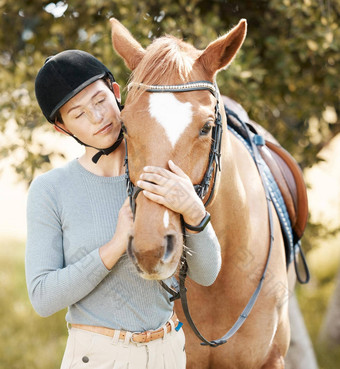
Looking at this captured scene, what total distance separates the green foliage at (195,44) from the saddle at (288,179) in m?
0.60

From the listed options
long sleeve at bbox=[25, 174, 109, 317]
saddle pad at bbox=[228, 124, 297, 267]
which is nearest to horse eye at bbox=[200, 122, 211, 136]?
long sleeve at bbox=[25, 174, 109, 317]

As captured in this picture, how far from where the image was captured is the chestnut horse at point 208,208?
5.11 ft

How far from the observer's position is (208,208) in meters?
2.06

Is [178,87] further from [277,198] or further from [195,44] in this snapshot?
[195,44]

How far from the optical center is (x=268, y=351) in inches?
96.8

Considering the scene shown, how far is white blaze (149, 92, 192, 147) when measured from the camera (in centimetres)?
161

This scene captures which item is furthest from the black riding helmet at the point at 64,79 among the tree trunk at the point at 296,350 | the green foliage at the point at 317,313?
the green foliage at the point at 317,313

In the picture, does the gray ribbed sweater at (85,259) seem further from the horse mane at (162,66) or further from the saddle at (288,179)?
the saddle at (288,179)

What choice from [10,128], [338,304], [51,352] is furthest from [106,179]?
[338,304]

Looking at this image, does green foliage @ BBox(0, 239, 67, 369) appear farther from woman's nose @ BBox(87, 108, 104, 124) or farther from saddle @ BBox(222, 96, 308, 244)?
woman's nose @ BBox(87, 108, 104, 124)

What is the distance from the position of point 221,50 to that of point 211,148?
1.32 ft

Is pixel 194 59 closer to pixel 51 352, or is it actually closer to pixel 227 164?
pixel 227 164

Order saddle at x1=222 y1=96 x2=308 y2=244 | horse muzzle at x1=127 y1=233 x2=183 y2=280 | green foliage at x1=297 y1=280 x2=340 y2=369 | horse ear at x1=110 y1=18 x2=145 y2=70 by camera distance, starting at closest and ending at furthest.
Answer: horse muzzle at x1=127 y1=233 x2=183 y2=280
horse ear at x1=110 y1=18 x2=145 y2=70
saddle at x1=222 y1=96 x2=308 y2=244
green foliage at x1=297 y1=280 x2=340 y2=369

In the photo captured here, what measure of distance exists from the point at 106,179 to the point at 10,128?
2.15 metres
